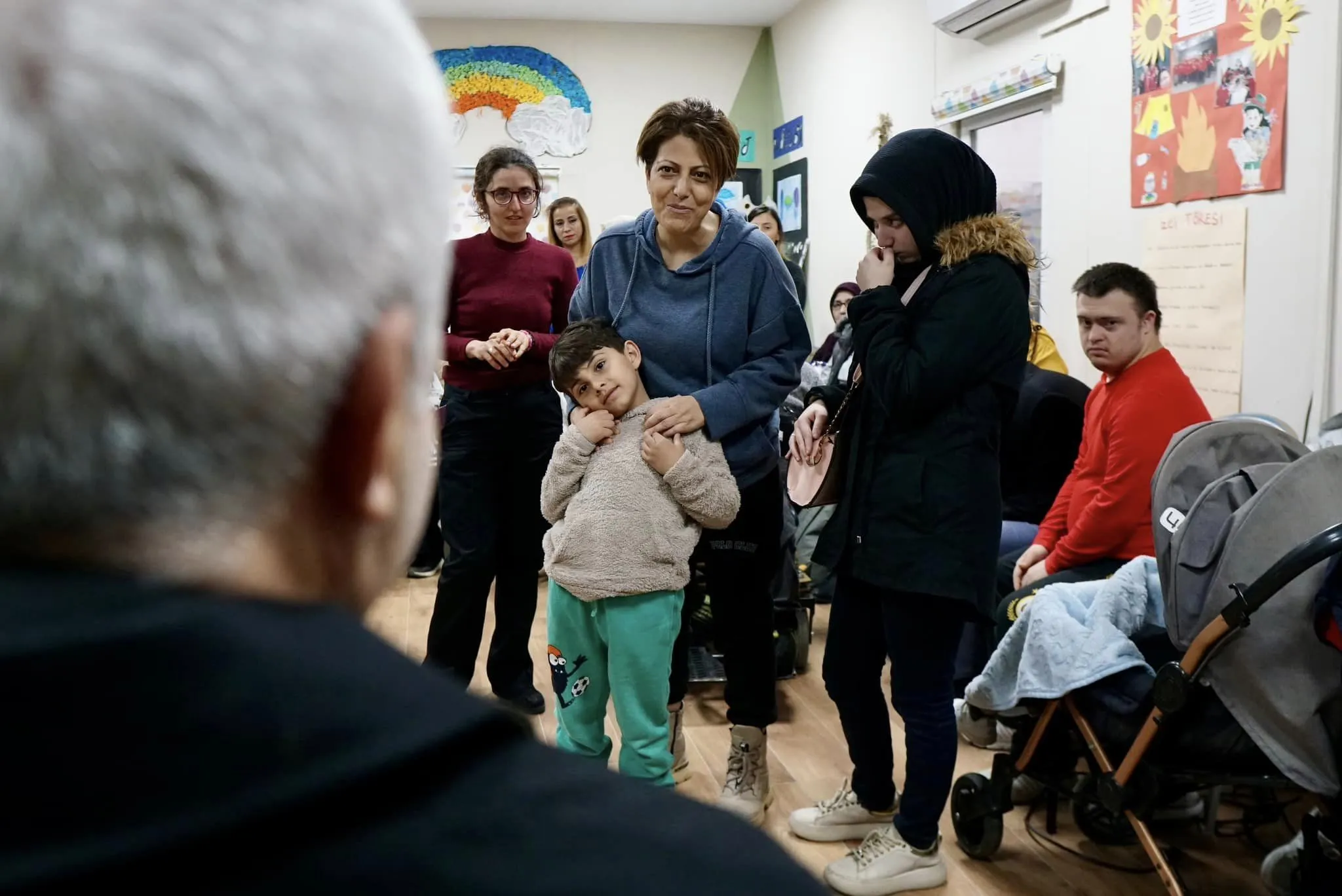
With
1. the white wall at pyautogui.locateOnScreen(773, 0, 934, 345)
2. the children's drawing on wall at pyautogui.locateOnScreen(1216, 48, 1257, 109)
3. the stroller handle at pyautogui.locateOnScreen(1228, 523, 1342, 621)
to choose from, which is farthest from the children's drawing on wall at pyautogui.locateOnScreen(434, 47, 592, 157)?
the stroller handle at pyautogui.locateOnScreen(1228, 523, 1342, 621)

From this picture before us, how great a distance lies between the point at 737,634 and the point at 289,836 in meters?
2.06

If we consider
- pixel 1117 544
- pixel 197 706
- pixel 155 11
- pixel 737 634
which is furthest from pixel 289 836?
pixel 1117 544

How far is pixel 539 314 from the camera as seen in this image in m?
2.88

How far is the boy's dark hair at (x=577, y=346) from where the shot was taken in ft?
7.04

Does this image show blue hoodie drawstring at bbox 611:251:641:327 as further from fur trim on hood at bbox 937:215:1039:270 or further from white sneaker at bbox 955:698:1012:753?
white sneaker at bbox 955:698:1012:753

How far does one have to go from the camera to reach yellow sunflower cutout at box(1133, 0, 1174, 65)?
323 centimetres

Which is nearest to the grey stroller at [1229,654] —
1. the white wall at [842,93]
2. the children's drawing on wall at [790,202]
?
the white wall at [842,93]

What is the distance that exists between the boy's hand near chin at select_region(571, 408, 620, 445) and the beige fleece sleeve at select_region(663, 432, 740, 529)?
0.14 m

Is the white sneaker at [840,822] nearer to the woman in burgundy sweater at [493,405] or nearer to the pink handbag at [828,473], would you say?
the pink handbag at [828,473]

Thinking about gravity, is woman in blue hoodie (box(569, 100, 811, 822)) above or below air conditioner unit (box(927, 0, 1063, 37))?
below

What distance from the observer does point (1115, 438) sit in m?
→ 2.66

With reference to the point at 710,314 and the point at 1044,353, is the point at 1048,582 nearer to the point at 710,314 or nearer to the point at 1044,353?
the point at 710,314

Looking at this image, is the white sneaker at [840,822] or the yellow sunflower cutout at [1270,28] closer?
the white sneaker at [840,822]

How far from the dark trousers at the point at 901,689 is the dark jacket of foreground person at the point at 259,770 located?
1657mm
